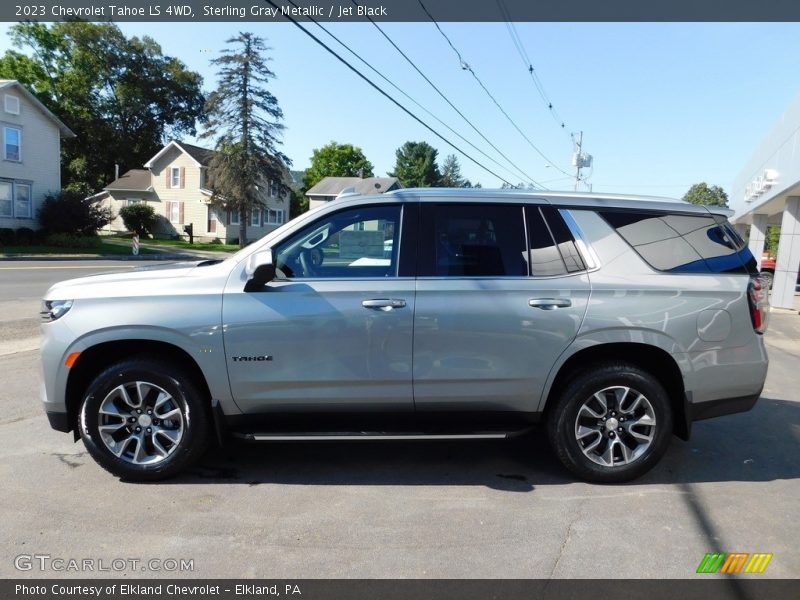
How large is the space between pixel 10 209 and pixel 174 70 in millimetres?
35906

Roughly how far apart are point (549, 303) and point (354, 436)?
1602 millimetres

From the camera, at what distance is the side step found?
3.90m

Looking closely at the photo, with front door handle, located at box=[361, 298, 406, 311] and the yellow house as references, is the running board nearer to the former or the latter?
front door handle, located at box=[361, 298, 406, 311]

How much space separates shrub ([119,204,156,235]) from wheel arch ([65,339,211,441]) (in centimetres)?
4556

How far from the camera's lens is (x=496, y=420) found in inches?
161

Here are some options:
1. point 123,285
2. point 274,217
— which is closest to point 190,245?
point 274,217

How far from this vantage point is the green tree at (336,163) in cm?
8825

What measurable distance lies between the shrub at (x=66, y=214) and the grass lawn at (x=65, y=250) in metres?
1.56

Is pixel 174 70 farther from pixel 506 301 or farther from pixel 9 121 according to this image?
pixel 506 301

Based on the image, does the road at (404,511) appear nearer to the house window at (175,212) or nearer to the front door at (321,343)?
the front door at (321,343)

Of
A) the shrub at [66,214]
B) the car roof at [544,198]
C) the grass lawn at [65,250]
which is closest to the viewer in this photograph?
the car roof at [544,198]

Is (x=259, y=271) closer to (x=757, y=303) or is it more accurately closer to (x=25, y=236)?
(x=757, y=303)

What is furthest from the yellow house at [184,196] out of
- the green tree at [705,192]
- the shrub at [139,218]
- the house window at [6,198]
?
the green tree at [705,192]

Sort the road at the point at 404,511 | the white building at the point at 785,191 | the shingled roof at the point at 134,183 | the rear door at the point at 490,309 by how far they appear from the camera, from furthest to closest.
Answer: the shingled roof at the point at 134,183
the white building at the point at 785,191
the rear door at the point at 490,309
the road at the point at 404,511
